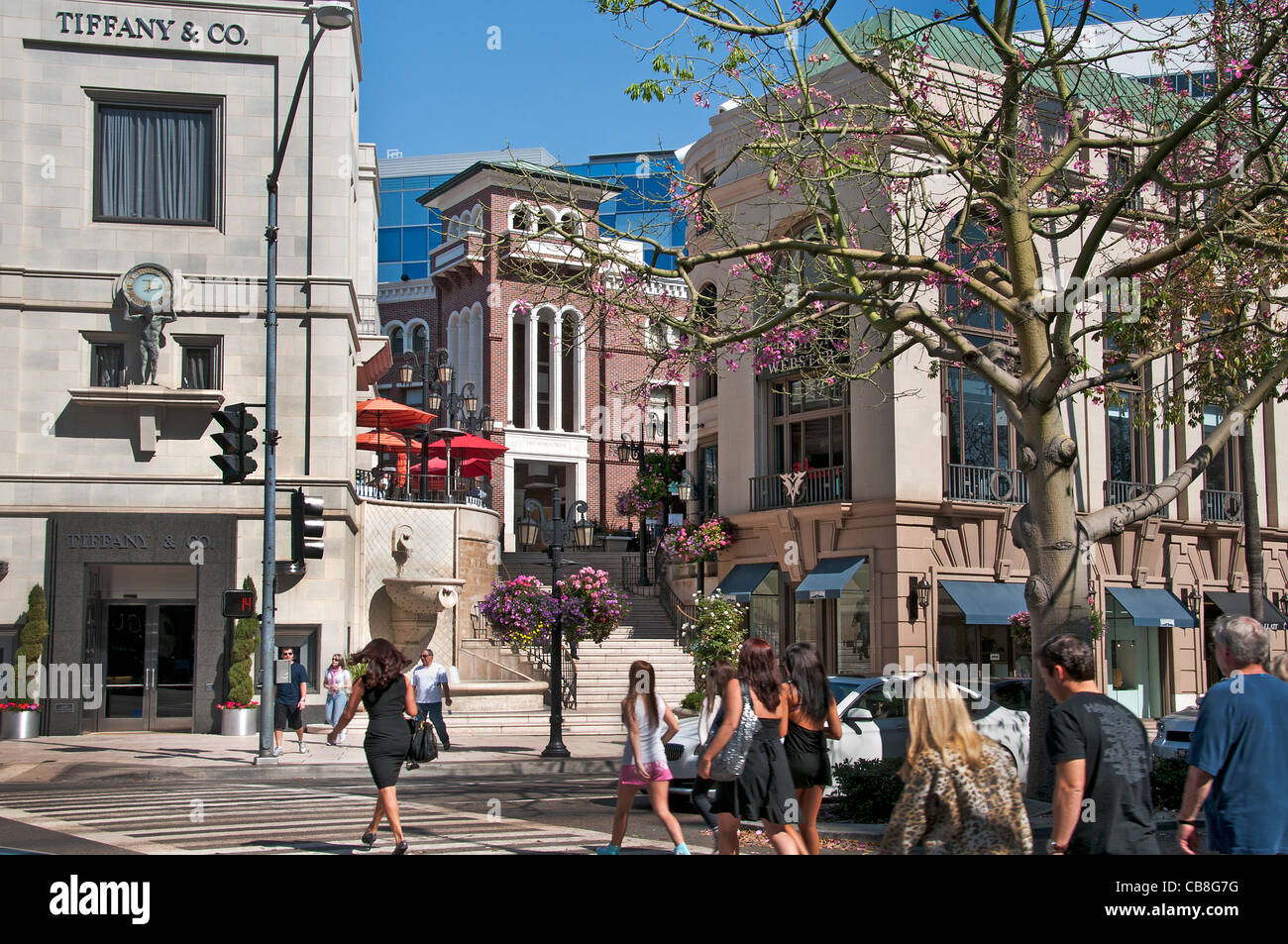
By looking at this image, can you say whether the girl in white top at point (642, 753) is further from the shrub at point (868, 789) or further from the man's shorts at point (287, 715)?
the man's shorts at point (287, 715)

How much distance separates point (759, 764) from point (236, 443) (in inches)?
507

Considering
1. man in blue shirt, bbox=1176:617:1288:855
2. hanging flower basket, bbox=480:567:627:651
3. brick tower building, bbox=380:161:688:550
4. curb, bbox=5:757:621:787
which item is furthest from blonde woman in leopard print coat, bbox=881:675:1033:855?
brick tower building, bbox=380:161:688:550

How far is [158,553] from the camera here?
2377 centimetres

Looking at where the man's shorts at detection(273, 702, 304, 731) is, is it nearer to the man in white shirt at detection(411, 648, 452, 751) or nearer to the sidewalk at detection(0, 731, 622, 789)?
the sidewalk at detection(0, 731, 622, 789)

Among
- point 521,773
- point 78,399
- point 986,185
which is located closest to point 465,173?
point 78,399

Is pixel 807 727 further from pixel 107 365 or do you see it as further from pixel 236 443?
pixel 107 365

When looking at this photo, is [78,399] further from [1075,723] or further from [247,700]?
[1075,723]

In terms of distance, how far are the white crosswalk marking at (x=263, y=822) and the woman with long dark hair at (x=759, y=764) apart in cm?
229

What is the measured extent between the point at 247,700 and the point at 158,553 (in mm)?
3384

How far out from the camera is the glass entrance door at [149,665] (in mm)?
23750

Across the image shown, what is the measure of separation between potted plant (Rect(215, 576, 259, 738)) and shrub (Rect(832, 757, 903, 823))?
1368 centimetres

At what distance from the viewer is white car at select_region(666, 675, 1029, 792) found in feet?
46.5
